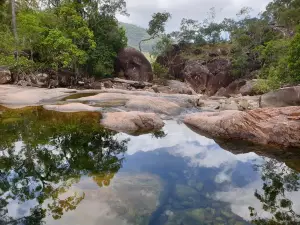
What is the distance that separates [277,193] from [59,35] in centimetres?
2347

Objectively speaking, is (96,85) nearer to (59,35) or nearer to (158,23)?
(59,35)

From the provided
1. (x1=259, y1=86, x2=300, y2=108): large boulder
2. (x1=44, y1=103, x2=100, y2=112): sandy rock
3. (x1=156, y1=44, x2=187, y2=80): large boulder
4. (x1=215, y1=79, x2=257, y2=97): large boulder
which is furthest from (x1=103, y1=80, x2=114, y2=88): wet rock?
(x1=259, y1=86, x2=300, y2=108): large boulder

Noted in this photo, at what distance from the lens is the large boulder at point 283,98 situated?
13.7 m

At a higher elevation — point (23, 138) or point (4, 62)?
point (4, 62)

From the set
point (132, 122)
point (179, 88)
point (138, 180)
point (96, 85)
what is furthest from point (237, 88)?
point (138, 180)

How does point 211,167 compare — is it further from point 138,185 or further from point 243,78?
point 243,78

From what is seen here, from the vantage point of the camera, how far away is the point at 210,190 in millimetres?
6336

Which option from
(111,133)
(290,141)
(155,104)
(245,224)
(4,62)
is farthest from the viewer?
(4,62)

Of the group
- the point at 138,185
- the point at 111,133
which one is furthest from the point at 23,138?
the point at 138,185

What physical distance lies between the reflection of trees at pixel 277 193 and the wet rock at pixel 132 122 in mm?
5257

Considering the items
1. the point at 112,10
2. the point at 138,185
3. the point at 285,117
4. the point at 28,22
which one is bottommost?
the point at 138,185

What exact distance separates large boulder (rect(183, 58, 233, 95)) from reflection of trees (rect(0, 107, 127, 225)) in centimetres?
2851

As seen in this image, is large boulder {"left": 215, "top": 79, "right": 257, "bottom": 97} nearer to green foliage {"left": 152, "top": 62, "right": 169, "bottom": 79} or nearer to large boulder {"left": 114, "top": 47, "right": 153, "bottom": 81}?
green foliage {"left": 152, "top": 62, "right": 169, "bottom": 79}

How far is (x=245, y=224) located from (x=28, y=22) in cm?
2414
